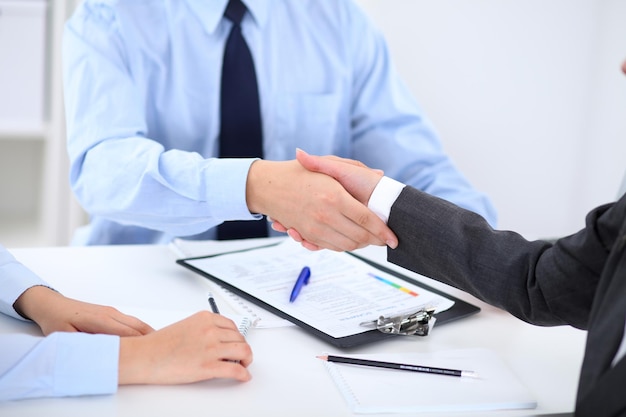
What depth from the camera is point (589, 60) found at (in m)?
2.11

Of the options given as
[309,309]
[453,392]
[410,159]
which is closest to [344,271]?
[309,309]

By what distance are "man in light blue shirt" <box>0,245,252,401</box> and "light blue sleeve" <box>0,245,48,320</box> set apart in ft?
0.41

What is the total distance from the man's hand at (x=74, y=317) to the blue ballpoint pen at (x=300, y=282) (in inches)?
9.2

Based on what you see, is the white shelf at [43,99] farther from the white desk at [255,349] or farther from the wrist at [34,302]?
the wrist at [34,302]

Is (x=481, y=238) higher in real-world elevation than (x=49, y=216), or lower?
higher

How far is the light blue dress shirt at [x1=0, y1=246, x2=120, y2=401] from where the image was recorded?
0.72 meters

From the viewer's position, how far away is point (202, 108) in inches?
60.9

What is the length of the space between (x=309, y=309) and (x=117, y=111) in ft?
2.07

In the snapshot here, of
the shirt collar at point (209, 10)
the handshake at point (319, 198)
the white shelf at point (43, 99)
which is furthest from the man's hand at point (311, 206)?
the white shelf at point (43, 99)

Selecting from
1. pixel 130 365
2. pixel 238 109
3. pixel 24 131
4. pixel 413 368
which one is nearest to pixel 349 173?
pixel 413 368

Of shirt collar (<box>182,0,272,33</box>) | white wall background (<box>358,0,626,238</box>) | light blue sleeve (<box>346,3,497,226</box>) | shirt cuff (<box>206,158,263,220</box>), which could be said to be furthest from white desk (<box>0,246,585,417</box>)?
white wall background (<box>358,0,626,238</box>)

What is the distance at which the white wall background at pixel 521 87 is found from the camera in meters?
2.04

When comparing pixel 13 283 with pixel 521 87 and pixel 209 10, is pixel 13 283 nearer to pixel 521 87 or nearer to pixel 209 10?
pixel 209 10

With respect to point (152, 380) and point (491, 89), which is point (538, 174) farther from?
point (152, 380)
